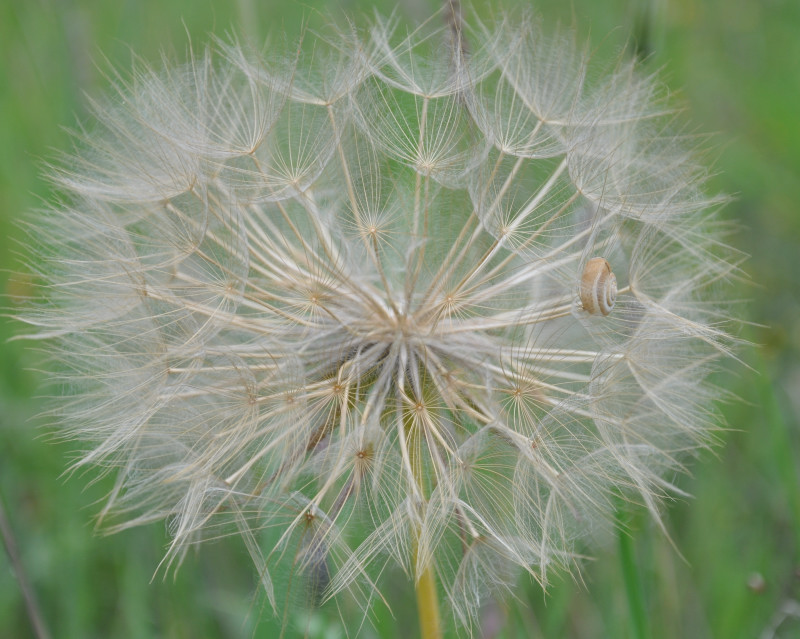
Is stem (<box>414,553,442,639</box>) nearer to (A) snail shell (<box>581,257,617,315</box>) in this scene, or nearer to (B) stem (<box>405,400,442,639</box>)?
(B) stem (<box>405,400,442,639</box>)

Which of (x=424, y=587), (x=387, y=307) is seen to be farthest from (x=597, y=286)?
(x=424, y=587)

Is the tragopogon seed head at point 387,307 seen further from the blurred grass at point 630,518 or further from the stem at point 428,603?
the blurred grass at point 630,518

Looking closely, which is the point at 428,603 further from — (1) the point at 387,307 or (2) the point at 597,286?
(2) the point at 597,286

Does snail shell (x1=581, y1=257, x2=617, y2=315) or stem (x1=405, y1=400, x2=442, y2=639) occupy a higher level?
snail shell (x1=581, y1=257, x2=617, y2=315)

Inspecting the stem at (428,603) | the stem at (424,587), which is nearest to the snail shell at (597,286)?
the stem at (424,587)

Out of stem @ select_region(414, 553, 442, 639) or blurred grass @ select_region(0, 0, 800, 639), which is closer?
stem @ select_region(414, 553, 442, 639)

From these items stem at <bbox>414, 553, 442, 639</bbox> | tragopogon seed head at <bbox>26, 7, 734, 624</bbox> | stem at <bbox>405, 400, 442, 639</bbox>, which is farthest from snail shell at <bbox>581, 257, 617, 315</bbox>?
stem at <bbox>414, 553, 442, 639</bbox>

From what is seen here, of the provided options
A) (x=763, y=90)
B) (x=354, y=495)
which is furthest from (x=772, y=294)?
(x=354, y=495)
